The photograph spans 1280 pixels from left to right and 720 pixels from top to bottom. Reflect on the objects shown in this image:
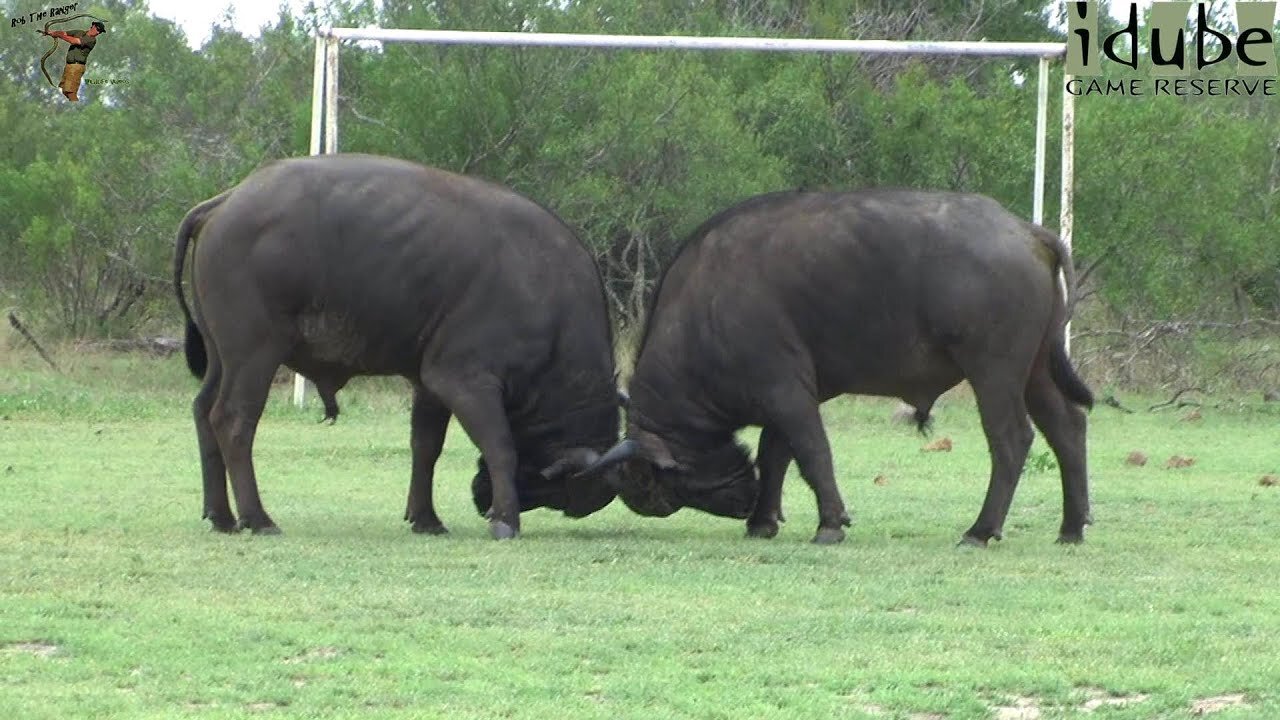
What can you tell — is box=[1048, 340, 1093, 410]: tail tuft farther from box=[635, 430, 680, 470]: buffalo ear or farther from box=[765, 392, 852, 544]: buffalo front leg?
box=[635, 430, 680, 470]: buffalo ear

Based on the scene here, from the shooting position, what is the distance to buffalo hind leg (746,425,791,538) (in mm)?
12352

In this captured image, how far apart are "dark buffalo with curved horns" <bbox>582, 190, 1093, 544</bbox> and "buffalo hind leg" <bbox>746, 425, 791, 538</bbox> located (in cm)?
1

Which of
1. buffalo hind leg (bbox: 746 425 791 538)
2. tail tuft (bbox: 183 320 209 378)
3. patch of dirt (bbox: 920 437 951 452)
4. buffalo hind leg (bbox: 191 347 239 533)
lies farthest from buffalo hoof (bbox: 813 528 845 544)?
patch of dirt (bbox: 920 437 951 452)

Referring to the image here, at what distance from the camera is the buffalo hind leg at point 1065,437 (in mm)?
12078

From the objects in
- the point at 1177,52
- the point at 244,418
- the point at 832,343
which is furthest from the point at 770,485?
the point at 1177,52

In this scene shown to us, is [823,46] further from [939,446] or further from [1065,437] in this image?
[1065,437]

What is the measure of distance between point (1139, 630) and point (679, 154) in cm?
1536

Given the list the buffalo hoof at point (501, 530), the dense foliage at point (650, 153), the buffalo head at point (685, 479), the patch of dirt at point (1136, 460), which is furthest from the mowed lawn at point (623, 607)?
the dense foliage at point (650, 153)

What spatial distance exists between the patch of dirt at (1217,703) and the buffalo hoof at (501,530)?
502 centimetres

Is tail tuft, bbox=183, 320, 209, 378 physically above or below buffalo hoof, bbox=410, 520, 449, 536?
above

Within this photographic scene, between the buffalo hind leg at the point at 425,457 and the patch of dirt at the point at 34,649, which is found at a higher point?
the patch of dirt at the point at 34,649

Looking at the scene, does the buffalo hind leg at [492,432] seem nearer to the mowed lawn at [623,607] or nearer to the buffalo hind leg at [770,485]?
the mowed lawn at [623,607]

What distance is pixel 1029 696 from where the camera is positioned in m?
7.27

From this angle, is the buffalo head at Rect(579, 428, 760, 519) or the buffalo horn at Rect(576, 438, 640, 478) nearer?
the buffalo horn at Rect(576, 438, 640, 478)
